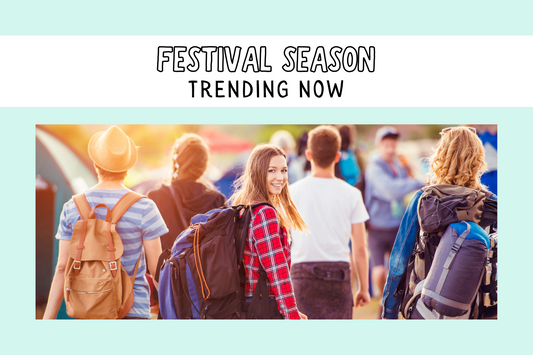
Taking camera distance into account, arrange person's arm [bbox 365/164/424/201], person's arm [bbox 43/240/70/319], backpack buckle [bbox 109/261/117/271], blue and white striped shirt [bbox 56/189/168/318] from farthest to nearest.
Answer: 1. person's arm [bbox 365/164/424/201]
2. person's arm [bbox 43/240/70/319]
3. blue and white striped shirt [bbox 56/189/168/318]
4. backpack buckle [bbox 109/261/117/271]

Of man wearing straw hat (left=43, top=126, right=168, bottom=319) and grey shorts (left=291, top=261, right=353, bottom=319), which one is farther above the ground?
man wearing straw hat (left=43, top=126, right=168, bottom=319)

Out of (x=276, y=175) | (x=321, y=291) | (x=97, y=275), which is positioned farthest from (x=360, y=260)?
(x=97, y=275)

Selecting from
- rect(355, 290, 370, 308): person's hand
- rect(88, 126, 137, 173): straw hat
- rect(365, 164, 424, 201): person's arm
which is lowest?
rect(355, 290, 370, 308): person's hand

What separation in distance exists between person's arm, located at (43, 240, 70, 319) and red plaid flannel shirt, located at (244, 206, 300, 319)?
71.0 inches

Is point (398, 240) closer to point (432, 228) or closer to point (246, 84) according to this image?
point (432, 228)

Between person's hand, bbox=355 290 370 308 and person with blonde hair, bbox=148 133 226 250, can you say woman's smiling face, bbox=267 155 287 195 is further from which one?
person's hand, bbox=355 290 370 308

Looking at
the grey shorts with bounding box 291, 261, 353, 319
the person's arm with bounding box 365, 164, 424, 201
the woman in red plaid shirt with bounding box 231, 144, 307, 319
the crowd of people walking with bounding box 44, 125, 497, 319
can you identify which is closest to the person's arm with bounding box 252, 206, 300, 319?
the woman in red plaid shirt with bounding box 231, 144, 307, 319

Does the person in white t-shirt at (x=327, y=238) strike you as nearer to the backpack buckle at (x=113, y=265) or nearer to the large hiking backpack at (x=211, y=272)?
the large hiking backpack at (x=211, y=272)

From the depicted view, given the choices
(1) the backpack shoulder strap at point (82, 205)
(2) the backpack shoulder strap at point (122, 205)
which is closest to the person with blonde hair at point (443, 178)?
(2) the backpack shoulder strap at point (122, 205)

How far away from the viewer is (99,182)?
4.39m

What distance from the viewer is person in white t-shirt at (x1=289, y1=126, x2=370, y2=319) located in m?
4.42

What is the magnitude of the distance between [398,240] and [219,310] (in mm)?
1651

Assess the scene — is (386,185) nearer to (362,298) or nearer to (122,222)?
(362,298)
